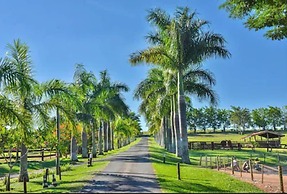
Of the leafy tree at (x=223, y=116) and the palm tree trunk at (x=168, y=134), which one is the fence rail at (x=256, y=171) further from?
the leafy tree at (x=223, y=116)

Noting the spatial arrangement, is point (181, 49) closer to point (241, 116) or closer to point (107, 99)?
point (107, 99)

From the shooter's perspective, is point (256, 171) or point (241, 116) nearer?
point (256, 171)

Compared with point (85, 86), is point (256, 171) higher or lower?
lower

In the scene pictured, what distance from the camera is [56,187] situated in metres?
15.8

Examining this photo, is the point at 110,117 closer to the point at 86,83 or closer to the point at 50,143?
the point at 86,83

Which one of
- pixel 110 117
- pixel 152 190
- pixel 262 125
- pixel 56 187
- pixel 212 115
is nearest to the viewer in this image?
pixel 152 190

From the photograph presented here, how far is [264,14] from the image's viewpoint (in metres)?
16.0

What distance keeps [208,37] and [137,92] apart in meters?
10.9

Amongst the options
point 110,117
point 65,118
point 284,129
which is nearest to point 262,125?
point 284,129

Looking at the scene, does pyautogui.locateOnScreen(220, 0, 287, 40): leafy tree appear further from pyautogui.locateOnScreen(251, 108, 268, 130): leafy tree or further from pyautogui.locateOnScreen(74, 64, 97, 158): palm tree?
Answer: pyautogui.locateOnScreen(251, 108, 268, 130): leafy tree

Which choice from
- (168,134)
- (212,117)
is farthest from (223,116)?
(168,134)

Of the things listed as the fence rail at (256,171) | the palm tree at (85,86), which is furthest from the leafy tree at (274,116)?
the fence rail at (256,171)

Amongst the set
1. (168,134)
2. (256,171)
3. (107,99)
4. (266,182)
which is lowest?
(256,171)

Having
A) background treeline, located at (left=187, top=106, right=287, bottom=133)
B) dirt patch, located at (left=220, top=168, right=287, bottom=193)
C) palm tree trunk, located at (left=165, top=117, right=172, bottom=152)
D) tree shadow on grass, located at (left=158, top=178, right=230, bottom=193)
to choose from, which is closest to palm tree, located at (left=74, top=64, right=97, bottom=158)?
palm tree trunk, located at (left=165, top=117, right=172, bottom=152)
